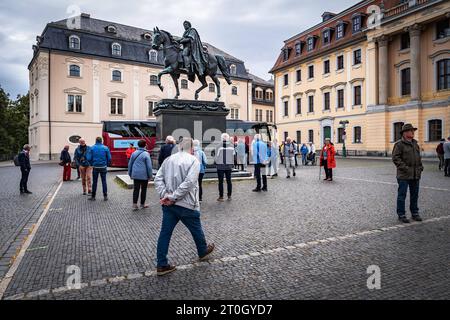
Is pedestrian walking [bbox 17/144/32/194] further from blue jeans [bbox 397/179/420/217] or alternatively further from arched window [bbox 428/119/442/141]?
arched window [bbox 428/119/442/141]

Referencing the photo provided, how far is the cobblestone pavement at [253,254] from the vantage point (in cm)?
375

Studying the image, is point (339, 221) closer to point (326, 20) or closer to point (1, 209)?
point (1, 209)

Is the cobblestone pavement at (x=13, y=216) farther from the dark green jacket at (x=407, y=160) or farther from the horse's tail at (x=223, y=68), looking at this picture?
the horse's tail at (x=223, y=68)

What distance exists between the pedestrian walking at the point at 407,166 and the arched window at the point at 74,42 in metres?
42.6

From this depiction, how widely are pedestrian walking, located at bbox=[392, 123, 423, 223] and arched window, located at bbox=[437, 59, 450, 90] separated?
29.4m

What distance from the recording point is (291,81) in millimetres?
48906

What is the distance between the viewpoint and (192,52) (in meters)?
15.2

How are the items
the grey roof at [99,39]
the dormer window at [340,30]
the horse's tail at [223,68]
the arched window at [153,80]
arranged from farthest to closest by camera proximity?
1. the arched window at [153,80]
2. the dormer window at [340,30]
3. the grey roof at [99,39]
4. the horse's tail at [223,68]

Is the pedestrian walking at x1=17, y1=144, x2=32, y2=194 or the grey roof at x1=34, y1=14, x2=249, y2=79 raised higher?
the grey roof at x1=34, y1=14, x2=249, y2=79

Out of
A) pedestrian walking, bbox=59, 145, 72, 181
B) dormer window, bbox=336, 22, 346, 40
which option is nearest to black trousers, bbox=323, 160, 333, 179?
pedestrian walking, bbox=59, 145, 72, 181

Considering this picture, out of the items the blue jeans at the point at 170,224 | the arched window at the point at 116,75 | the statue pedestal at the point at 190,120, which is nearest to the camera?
the blue jeans at the point at 170,224

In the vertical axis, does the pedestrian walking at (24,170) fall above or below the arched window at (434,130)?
below

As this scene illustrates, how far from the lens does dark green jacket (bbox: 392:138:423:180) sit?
6.97 metres

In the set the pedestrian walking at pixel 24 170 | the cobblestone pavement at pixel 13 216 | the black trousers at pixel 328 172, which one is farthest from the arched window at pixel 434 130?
the pedestrian walking at pixel 24 170
